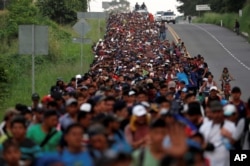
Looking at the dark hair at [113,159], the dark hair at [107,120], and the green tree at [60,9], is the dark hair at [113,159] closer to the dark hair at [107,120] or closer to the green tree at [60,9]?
the dark hair at [107,120]

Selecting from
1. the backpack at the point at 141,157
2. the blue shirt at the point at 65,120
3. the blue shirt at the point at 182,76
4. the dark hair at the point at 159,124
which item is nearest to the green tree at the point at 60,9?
the blue shirt at the point at 182,76

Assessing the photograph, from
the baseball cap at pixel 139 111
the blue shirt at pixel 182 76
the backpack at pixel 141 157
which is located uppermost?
the baseball cap at pixel 139 111

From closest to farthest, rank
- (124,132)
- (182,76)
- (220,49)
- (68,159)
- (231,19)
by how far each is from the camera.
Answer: (68,159), (124,132), (182,76), (220,49), (231,19)

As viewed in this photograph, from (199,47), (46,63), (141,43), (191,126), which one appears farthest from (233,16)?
(191,126)

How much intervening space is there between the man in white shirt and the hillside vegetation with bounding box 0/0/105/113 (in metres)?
15.7

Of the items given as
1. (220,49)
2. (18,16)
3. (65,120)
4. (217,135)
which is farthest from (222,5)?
(217,135)

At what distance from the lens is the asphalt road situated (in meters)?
44.9

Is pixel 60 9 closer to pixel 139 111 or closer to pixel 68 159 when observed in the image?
pixel 139 111

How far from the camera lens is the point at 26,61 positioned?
140 feet

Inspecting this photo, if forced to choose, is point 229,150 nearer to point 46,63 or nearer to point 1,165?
point 1,165

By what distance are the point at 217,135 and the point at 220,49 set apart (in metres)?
48.5

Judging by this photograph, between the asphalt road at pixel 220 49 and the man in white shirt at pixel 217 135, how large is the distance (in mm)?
20183

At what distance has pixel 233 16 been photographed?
8206 cm

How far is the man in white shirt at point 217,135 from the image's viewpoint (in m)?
12.8
